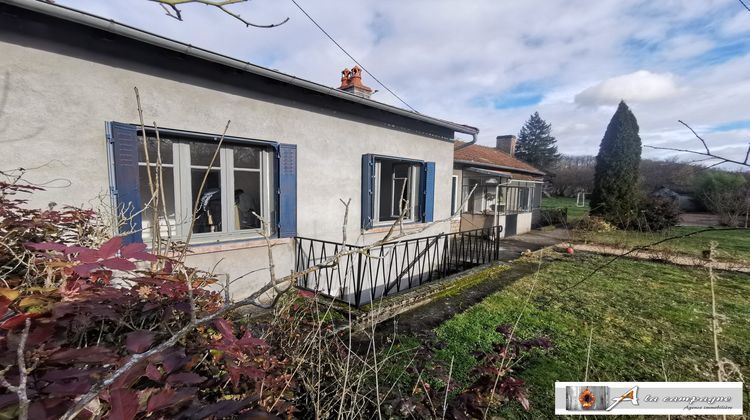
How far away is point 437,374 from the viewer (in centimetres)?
193

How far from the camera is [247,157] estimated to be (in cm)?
461

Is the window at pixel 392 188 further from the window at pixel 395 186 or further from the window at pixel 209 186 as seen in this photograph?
the window at pixel 209 186

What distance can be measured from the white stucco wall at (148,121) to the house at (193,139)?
13mm

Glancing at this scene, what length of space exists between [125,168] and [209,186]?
3.95 ft

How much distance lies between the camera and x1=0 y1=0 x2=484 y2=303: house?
2943mm

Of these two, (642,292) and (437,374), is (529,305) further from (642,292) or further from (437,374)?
(437,374)

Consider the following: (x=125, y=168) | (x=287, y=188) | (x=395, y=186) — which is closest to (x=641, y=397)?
(x=287, y=188)

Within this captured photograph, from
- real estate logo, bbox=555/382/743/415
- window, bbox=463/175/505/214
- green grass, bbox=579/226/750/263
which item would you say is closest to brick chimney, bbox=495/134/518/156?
window, bbox=463/175/505/214

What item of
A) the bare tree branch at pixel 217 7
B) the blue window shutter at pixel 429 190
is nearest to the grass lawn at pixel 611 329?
the blue window shutter at pixel 429 190

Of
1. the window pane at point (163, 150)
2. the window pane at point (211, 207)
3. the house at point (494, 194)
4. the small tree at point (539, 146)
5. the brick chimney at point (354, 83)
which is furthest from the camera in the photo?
the small tree at point (539, 146)

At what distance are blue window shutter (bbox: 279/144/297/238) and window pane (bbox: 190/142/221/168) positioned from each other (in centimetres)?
88

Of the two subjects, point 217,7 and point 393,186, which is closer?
point 217,7

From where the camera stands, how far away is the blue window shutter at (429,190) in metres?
7.00

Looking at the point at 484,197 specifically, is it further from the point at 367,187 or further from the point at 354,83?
the point at 367,187
